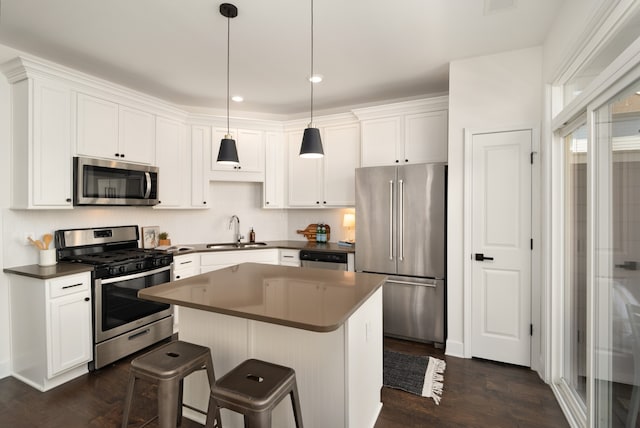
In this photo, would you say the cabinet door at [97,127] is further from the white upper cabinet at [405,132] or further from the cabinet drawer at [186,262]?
the white upper cabinet at [405,132]

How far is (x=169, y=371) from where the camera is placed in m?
1.59

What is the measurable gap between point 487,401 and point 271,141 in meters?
3.72

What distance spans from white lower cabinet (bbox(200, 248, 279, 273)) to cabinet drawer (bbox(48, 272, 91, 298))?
1.29 meters

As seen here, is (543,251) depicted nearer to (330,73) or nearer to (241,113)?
(330,73)

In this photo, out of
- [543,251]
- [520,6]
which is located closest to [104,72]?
[520,6]

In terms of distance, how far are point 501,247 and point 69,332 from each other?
372cm

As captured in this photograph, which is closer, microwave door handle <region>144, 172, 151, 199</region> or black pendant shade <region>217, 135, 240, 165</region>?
black pendant shade <region>217, 135, 240, 165</region>

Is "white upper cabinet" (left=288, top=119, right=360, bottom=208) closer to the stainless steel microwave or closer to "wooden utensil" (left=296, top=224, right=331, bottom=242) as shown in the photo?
"wooden utensil" (left=296, top=224, right=331, bottom=242)

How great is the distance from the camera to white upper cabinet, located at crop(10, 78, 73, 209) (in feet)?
8.65

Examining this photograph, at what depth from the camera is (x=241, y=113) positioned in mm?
4617

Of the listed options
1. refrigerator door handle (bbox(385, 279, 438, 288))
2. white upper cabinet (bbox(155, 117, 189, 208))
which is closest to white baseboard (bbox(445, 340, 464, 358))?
refrigerator door handle (bbox(385, 279, 438, 288))

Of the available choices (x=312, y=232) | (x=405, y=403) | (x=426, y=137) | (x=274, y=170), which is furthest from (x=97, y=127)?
(x=405, y=403)

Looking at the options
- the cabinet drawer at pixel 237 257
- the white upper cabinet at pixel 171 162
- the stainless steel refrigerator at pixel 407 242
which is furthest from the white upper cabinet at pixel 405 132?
the white upper cabinet at pixel 171 162

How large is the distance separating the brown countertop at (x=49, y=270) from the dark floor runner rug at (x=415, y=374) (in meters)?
2.67
